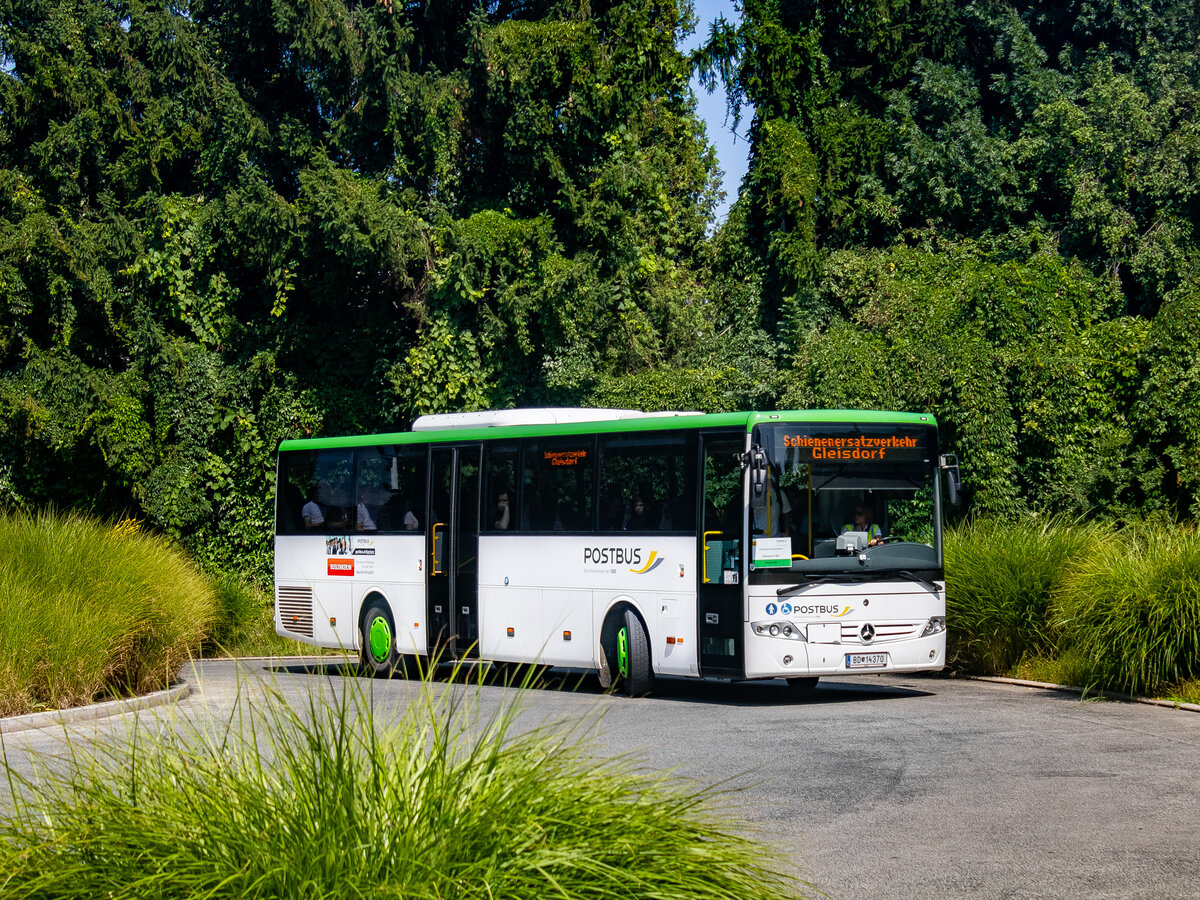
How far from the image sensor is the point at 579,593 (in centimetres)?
1661

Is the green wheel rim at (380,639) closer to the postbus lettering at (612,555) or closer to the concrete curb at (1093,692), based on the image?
the postbus lettering at (612,555)

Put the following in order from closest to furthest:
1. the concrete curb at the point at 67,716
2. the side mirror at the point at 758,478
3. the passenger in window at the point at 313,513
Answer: the concrete curb at the point at 67,716, the side mirror at the point at 758,478, the passenger in window at the point at 313,513

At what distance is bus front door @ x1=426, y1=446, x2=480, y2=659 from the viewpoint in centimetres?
1819

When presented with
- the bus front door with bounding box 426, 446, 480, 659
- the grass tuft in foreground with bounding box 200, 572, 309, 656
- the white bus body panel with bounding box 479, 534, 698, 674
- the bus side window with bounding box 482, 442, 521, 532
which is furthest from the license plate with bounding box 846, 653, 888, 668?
the grass tuft in foreground with bounding box 200, 572, 309, 656

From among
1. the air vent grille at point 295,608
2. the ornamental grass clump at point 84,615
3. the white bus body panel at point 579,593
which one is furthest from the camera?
the air vent grille at point 295,608

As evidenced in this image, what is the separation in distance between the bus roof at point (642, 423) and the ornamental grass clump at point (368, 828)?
9.76 m

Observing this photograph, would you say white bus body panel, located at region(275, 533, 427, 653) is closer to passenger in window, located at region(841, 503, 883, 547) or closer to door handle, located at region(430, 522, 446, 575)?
door handle, located at region(430, 522, 446, 575)

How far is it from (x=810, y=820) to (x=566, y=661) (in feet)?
28.3

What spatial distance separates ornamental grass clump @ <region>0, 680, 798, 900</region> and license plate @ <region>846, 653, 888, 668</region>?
9499 mm

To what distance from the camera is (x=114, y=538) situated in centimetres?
1573

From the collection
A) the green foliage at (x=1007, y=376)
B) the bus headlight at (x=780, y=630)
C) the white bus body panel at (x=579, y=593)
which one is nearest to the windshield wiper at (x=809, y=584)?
the bus headlight at (x=780, y=630)

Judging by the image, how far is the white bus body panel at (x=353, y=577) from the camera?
19.0m

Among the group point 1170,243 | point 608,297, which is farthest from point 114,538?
point 1170,243

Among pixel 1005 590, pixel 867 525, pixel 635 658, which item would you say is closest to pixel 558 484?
pixel 635 658
